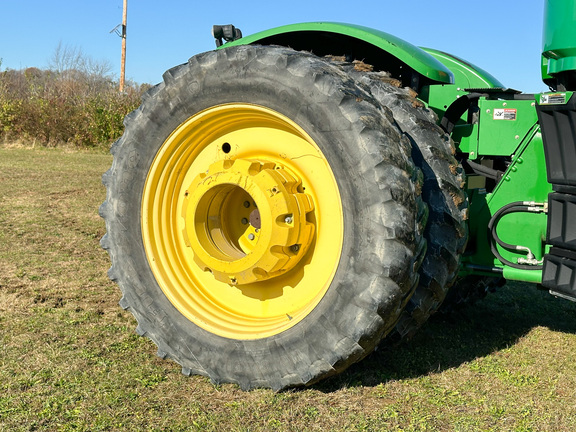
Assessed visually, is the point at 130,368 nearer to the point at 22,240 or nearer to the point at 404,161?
the point at 404,161

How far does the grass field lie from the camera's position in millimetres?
2174

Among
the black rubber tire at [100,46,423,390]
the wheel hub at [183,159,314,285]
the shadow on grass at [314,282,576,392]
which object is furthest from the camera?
the shadow on grass at [314,282,576,392]

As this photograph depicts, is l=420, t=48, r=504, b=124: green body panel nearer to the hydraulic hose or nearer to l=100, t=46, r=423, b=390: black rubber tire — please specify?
the hydraulic hose

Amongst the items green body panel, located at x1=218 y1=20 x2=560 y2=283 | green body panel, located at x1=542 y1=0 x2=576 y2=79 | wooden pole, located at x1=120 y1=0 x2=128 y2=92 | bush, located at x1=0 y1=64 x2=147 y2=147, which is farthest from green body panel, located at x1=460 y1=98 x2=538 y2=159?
wooden pole, located at x1=120 y1=0 x2=128 y2=92

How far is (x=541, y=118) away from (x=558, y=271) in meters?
0.61

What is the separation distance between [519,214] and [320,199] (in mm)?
937

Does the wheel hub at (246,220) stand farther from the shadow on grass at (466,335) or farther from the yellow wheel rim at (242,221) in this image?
the shadow on grass at (466,335)

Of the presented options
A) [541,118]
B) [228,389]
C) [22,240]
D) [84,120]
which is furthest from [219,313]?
[84,120]

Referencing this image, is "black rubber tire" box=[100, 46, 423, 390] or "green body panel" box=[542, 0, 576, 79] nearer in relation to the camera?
"black rubber tire" box=[100, 46, 423, 390]

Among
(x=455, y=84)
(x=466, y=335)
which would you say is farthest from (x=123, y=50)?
(x=466, y=335)

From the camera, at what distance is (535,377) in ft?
8.57

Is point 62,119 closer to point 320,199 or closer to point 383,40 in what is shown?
point 383,40

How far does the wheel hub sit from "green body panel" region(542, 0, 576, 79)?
1151 mm

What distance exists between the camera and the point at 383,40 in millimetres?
2717
